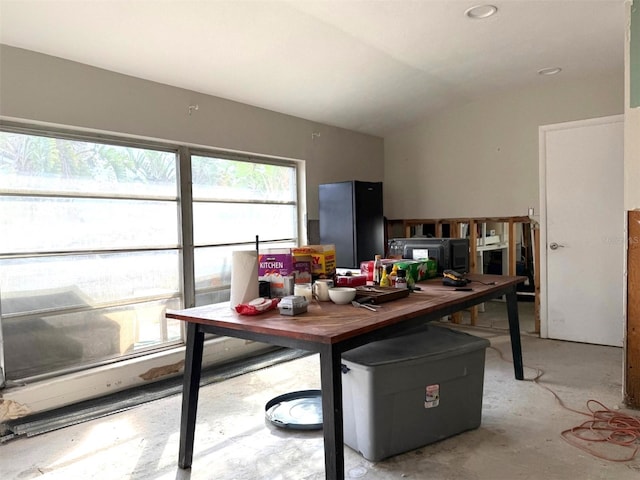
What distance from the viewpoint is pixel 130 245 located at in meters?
3.45

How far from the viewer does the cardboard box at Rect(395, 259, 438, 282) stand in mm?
2791

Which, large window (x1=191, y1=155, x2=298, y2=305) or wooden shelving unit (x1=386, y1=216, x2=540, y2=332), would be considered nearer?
large window (x1=191, y1=155, x2=298, y2=305)

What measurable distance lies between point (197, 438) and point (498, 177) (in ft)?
13.4

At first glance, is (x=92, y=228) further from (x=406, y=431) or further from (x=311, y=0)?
(x=406, y=431)

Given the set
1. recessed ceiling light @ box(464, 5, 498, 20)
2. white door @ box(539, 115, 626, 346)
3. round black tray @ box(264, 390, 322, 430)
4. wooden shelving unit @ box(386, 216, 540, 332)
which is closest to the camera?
round black tray @ box(264, 390, 322, 430)

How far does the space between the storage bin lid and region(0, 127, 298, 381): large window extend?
1965 millimetres

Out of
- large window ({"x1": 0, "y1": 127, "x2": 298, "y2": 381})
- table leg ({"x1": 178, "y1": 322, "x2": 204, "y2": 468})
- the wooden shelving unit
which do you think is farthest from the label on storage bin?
the wooden shelving unit

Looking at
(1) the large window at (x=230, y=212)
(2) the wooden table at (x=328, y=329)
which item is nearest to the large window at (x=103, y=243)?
(1) the large window at (x=230, y=212)

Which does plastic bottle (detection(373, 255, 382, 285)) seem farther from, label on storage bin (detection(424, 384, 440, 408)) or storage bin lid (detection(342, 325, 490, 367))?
label on storage bin (detection(424, 384, 440, 408))

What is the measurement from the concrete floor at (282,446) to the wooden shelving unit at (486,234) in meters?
1.71

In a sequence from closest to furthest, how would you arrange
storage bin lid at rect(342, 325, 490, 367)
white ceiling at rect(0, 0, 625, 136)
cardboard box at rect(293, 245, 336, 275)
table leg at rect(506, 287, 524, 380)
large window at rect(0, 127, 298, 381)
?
storage bin lid at rect(342, 325, 490, 367) < cardboard box at rect(293, 245, 336, 275) < white ceiling at rect(0, 0, 625, 136) < large window at rect(0, 127, 298, 381) < table leg at rect(506, 287, 524, 380)

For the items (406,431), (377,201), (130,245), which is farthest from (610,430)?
(130,245)

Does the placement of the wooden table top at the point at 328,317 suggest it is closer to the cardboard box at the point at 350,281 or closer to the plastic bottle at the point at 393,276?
the plastic bottle at the point at 393,276

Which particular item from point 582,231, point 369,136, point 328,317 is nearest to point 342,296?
point 328,317
